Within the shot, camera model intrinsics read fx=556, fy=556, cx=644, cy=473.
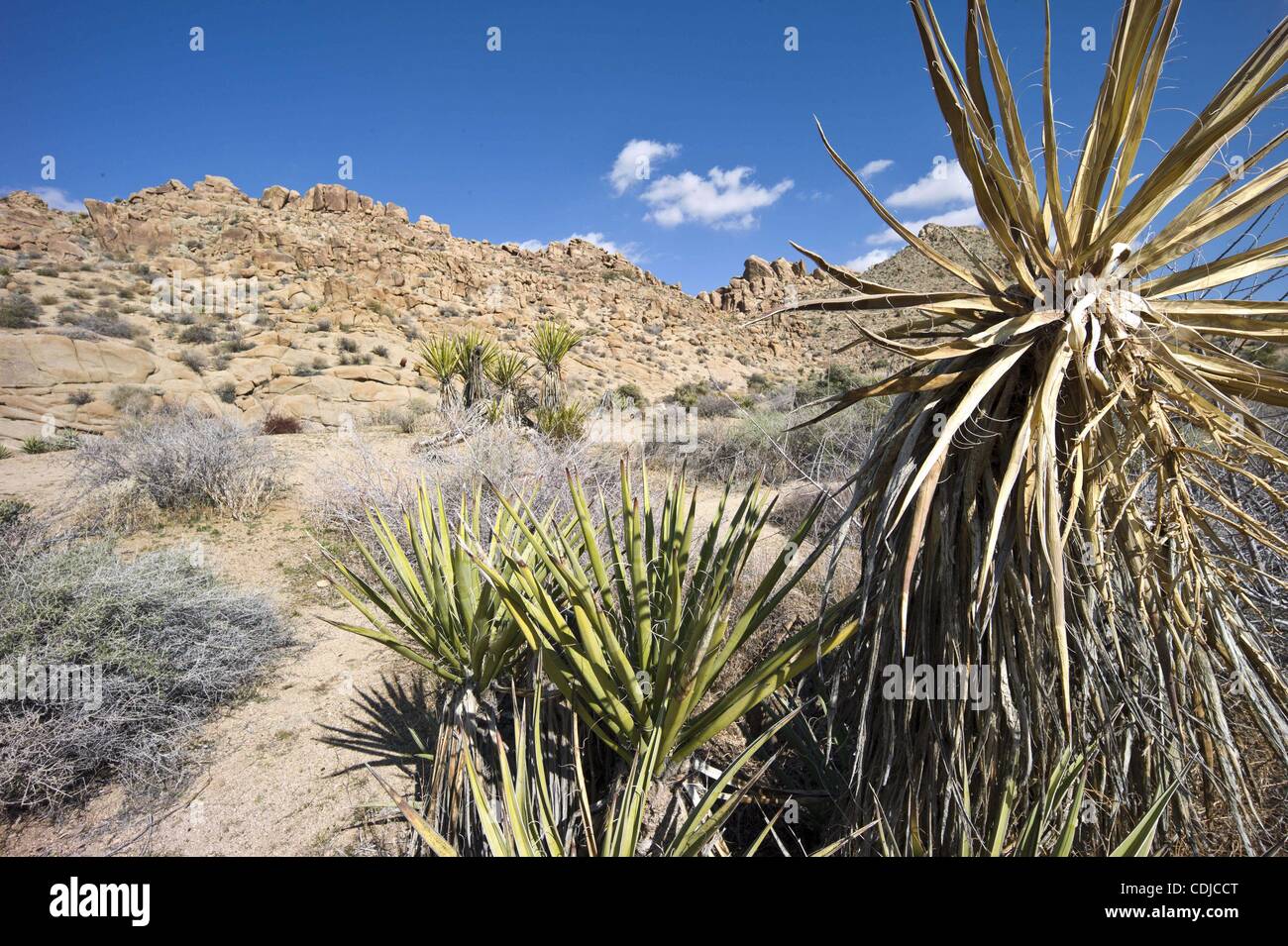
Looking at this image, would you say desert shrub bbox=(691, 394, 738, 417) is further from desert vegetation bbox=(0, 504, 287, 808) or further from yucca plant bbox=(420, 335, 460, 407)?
desert vegetation bbox=(0, 504, 287, 808)

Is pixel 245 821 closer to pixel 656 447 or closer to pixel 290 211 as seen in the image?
→ pixel 656 447

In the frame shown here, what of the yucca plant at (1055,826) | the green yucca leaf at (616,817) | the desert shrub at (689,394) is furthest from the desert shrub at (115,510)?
the desert shrub at (689,394)

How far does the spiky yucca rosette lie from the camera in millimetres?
1296

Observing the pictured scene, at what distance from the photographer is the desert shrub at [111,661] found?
254 cm

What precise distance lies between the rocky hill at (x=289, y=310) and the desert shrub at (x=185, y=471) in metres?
5.43

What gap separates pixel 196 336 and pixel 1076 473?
2215 cm

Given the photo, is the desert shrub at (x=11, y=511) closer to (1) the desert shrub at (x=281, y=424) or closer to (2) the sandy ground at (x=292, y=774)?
(2) the sandy ground at (x=292, y=774)

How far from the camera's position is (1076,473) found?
1.35 m

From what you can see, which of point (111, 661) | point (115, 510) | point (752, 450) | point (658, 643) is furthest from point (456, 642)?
point (752, 450)

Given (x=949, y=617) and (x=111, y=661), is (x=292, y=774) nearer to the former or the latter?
(x=111, y=661)

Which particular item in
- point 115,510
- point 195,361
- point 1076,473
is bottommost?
point 115,510

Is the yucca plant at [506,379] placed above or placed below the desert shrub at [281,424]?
above

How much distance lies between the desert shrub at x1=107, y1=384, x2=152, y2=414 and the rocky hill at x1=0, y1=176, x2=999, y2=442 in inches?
2.4

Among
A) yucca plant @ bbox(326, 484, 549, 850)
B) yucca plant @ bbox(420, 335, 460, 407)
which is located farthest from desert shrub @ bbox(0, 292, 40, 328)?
yucca plant @ bbox(326, 484, 549, 850)
